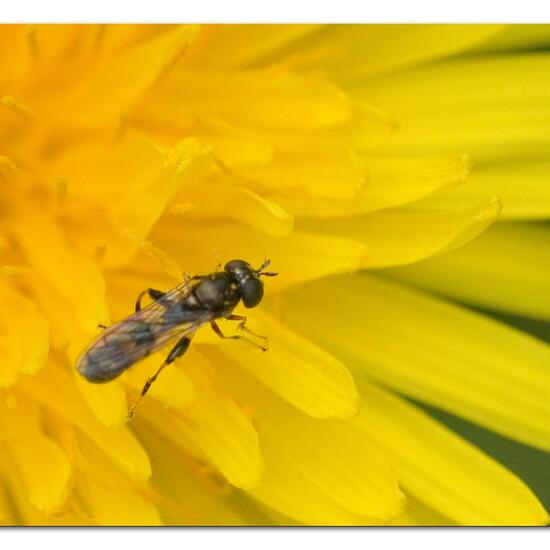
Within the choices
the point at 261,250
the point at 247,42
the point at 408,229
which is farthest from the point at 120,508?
the point at 247,42

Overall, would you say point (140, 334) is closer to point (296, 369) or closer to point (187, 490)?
point (296, 369)

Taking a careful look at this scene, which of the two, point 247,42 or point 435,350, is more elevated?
point 247,42

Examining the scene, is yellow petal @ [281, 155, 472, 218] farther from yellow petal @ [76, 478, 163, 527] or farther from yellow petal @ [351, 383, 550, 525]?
yellow petal @ [76, 478, 163, 527]

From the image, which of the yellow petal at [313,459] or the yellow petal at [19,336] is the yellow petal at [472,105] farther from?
the yellow petal at [19,336]

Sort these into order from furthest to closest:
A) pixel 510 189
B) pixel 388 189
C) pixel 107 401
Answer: pixel 510 189 < pixel 388 189 < pixel 107 401

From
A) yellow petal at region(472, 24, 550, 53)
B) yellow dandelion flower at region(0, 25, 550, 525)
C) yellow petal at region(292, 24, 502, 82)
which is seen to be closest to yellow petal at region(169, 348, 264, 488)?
yellow dandelion flower at region(0, 25, 550, 525)
